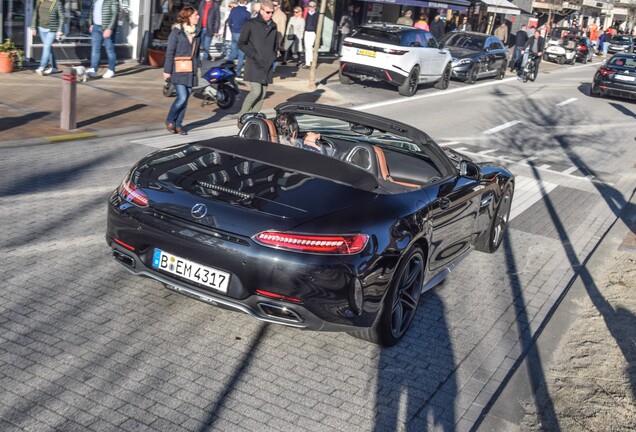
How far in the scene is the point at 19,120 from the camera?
12.4m

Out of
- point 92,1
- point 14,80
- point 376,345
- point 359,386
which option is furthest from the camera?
point 92,1

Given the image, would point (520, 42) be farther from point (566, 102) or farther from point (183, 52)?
point (183, 52)

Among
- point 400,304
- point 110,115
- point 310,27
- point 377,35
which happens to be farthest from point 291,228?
point 310,27

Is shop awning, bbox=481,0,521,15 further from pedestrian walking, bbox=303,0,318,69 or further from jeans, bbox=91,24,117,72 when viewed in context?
jeans, bbox=91,24,117,72

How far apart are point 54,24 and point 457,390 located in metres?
13.6

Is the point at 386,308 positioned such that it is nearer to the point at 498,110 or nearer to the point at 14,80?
the point at 14,80

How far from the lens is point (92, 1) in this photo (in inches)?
774

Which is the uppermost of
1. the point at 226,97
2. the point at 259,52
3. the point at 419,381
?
the point at 259,52

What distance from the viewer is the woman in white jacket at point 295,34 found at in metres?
24.9

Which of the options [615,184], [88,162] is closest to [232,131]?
[88,162]

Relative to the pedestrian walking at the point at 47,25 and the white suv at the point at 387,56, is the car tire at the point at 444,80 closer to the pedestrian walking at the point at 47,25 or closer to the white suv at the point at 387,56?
the white suv at the point at 387,56

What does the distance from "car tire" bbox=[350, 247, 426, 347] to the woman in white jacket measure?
19.7 m

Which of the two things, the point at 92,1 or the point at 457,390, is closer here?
the point at 457,390

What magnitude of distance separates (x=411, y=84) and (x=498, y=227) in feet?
46.5
